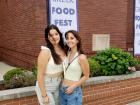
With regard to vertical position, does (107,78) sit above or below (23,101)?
above

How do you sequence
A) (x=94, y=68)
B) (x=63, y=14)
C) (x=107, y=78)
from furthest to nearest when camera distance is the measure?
(x=63, y=14) → (x=94, y=68) → (x=107, y=78)

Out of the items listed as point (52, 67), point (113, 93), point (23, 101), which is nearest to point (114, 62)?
point (113, 93)

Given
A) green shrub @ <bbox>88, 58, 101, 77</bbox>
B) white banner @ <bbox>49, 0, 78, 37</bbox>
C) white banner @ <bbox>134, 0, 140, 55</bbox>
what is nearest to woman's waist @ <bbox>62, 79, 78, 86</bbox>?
green shrub @ <bbox>88, 58, 101, 77</bbox>

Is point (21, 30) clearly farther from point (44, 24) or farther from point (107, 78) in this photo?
point (107, 78)

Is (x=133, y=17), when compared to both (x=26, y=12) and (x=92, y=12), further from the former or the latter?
(x=26, y=12)

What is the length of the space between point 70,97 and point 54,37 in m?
0.85

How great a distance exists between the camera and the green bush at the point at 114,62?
23.9 ft

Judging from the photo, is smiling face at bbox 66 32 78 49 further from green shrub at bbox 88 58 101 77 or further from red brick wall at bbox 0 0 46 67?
red brick wall at bbox 0 0 46 67

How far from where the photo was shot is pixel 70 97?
14.3 ft

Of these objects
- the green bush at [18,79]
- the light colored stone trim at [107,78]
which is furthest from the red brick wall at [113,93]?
the green bush at [18,79]

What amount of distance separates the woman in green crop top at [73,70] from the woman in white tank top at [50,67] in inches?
3.9

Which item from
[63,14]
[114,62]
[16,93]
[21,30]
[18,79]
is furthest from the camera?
[21,30]

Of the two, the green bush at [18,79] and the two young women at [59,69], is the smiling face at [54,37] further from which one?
the green bush at [18,79]

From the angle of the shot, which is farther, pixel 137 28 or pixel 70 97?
pixel 137 28
